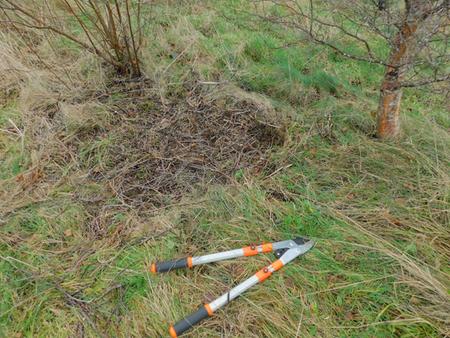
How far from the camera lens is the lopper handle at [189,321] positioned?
4.85 ft

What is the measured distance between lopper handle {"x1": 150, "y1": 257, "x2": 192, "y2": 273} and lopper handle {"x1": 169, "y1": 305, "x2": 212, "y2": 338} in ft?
0.82

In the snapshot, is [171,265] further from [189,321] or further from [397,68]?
[397,68]

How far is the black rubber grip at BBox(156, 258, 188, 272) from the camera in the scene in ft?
5.53

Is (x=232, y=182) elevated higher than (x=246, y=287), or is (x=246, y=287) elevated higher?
(x=232, y=182)

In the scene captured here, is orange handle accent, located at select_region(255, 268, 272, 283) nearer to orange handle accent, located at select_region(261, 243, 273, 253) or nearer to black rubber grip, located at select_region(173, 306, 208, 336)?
orange handle accent, located at select_region(261, 243, 273, 253)

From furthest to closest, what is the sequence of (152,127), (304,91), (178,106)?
(304,91)
(178,106)
(152,127)

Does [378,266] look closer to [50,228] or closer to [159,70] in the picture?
[50,228]

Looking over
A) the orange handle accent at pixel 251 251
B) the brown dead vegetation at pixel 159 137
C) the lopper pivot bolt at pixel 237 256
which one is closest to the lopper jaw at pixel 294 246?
the lopper pivot bolt at pixel 237 256

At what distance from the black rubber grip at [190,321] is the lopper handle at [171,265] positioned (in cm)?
25

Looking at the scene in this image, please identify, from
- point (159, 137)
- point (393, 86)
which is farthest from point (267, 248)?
point (393, 86)

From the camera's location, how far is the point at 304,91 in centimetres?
294

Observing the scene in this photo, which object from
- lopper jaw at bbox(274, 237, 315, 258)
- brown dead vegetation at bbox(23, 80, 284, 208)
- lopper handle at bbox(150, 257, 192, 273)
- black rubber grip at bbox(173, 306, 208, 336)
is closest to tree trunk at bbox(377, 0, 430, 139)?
brown dead vegetation at bbox(23, 80, 284, 208)

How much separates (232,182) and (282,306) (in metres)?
0.85

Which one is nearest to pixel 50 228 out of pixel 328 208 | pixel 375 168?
pixel 328 208
